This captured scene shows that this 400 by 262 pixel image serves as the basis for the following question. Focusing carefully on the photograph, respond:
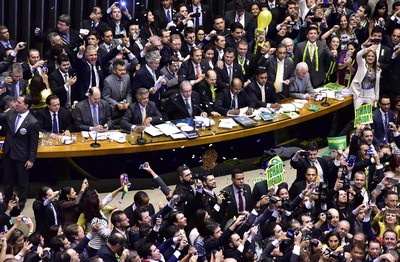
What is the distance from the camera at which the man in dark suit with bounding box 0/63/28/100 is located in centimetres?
1819

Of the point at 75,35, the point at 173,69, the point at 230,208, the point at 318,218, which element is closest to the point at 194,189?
the point at 230,208

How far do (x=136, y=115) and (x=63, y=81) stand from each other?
4.02ft

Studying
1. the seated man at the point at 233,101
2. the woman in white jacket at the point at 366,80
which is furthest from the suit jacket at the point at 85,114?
the woman in white jacket at the point at 366,80

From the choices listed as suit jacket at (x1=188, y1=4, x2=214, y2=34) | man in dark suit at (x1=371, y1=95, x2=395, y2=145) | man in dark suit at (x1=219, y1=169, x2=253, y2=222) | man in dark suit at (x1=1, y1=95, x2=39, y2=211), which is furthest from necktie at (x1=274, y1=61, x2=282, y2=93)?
man in dark suit at (x1=1, y1=95, x2=39, y2=211)

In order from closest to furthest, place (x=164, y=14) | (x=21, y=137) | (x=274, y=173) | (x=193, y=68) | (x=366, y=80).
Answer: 1. (x=274, y=173)
2. (x=21, y=137)
3. (x=193, y=68)
4. (x=366, y=80)
5. (x=164, y=14)

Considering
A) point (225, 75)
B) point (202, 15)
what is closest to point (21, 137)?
point (225, 75)

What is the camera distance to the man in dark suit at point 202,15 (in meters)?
21.6

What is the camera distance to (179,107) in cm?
1898

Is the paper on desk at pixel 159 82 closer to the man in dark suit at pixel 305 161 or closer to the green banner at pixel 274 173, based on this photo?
the man in dark suit at pixel 305 161

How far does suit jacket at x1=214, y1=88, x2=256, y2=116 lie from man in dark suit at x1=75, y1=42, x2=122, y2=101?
5.68 feet

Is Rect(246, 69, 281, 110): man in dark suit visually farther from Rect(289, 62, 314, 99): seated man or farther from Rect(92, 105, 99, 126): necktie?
Rect(92, 105, 99, 126): necktie

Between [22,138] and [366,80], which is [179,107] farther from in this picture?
[366,80]

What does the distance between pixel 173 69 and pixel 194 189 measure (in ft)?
10.1

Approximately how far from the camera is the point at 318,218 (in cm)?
1725
